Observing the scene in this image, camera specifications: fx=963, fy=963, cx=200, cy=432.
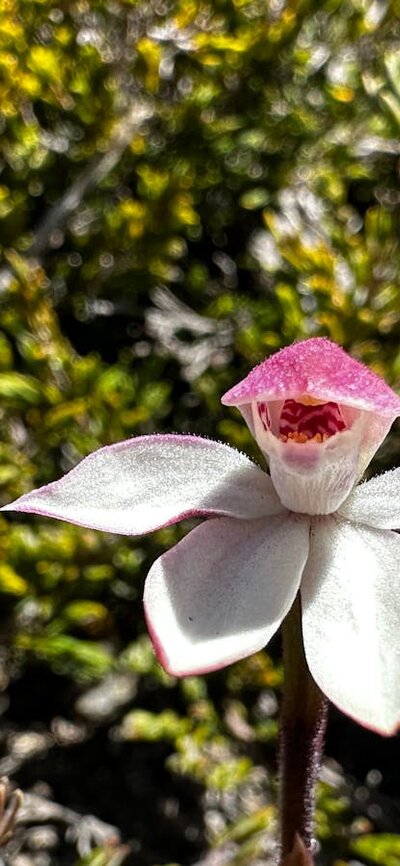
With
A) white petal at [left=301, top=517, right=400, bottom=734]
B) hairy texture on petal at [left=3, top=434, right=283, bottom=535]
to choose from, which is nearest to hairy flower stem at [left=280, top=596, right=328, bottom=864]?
white petal at [left=301, top=517, right=400, bottom=734]

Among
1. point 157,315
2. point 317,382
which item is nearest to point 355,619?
point 317,382

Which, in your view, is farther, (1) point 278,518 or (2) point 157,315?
(2) point 157,315

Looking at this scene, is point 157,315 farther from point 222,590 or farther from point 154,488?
point 222,590

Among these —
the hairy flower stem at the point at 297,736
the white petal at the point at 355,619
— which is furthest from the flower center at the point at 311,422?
the hairy flower stem at the point at 297,736

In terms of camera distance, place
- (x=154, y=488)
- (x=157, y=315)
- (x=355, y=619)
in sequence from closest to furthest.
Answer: (x=355, y=619)
(x=154, y=488)
(x=157, y=315)

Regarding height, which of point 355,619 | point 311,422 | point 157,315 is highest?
point 311,422

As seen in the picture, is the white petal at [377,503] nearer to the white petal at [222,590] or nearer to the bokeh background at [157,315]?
the white petal at [222,590]

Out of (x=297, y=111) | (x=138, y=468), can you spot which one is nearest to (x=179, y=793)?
(x=138, y=468)

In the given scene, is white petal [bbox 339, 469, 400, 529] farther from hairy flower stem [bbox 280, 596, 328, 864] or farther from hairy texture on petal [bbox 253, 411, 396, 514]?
hairy flower stem [bbox 280, 596, 328, 864]
